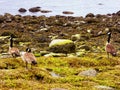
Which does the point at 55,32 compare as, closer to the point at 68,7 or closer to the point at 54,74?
the point at 54,74

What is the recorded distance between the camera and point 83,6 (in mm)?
82188

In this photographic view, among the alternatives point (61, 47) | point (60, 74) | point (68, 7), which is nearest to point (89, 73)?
point (60, 74)

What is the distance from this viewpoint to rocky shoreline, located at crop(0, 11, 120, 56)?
39.6 meters

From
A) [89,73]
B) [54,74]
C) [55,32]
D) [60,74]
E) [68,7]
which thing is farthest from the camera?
[68,7]

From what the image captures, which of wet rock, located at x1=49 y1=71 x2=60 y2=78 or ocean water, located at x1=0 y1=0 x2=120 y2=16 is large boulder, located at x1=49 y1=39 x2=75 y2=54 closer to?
wet rock, located at x1=49 y1=71 x2=60 y2=78

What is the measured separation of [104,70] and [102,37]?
86.8ft

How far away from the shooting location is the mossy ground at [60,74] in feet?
47.2

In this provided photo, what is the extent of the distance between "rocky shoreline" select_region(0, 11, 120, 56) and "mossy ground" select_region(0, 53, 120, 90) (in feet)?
43.7

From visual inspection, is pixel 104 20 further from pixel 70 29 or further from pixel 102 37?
pixel 102 37

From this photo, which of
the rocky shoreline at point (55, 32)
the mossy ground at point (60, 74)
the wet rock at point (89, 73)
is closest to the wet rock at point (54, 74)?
the mossy ground at point (60, 74)

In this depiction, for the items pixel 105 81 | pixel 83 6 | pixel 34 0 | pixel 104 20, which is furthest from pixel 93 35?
pixel 34 0

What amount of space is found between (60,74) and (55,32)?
31.3m

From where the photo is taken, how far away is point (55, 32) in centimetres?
4891

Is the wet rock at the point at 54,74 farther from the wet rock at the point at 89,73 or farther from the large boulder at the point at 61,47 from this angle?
the large boulder at the point at 61,47
